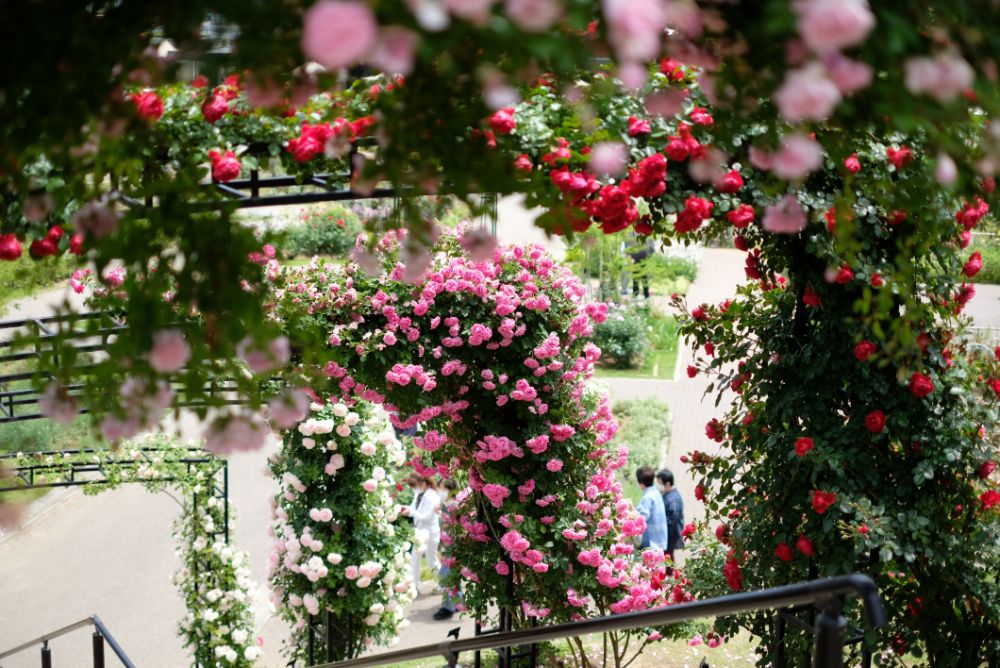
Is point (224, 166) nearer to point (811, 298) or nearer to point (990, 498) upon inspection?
point (811, 298)

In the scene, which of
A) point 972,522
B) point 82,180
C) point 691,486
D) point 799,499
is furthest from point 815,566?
point 691,486

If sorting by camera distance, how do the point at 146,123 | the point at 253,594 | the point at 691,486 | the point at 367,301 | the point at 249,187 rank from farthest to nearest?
the point at 691,486 → the point at 253,594 → the point at 367,301 → the point at 249,187 → the point at 146,123

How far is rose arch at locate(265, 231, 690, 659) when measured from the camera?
4.09 meters

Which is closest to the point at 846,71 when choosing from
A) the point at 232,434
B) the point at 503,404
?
the point at 232,434

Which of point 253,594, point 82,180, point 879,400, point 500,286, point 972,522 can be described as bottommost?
point 253,594

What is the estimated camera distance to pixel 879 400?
3254 millimetres

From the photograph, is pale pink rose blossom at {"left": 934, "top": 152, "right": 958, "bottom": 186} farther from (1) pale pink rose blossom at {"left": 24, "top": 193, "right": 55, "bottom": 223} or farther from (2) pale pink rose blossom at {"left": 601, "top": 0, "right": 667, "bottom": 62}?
(1) pale pink rose blossom at {"left": 24, "top": 193, "right": 55, "bottom": 223}

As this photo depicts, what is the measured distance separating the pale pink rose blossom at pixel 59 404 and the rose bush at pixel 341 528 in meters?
3.59

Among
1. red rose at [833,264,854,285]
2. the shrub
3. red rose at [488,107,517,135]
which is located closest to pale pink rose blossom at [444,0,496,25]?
red rose at [488,107,517,135]

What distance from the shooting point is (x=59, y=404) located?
1.41 m

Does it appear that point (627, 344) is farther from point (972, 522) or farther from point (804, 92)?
point (804, 92)

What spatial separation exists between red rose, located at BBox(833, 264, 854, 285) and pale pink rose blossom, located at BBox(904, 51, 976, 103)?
84.5 inches

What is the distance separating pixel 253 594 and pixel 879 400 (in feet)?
12.2

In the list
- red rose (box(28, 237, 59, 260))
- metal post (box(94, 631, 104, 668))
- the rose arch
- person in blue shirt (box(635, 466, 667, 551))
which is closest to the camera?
red rose (box(28, 237, 59, 260))
